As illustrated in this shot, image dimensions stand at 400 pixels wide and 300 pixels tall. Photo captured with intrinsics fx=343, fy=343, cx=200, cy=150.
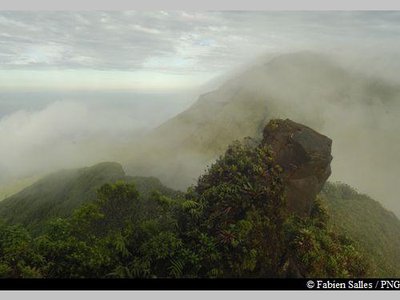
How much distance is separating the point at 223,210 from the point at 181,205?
1.43m

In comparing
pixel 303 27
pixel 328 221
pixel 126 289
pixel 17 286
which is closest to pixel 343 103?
pixel 303 27

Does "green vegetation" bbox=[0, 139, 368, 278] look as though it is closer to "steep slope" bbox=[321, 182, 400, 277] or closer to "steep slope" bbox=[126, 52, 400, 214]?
"steep slope" bbox=[321, 182, 400, 277]

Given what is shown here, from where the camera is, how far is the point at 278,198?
11742 mm

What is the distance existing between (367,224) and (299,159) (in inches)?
356

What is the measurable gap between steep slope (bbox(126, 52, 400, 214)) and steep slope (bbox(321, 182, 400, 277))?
9.46 feet

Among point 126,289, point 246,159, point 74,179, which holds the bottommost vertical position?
point 74,179

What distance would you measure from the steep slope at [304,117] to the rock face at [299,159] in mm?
6906

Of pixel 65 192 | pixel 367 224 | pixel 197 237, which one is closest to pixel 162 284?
pixel 197 237

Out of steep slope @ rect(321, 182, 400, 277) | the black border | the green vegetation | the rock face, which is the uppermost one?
the rock face

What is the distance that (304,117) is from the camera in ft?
74.8

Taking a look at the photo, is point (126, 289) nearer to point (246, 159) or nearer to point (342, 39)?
point (246, 159)

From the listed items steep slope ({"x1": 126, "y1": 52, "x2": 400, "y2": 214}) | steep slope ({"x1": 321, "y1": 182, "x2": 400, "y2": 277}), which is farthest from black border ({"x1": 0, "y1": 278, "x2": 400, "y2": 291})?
steep slope ({"x1": 126, "y1": 52, "x2": 400, "y2": 214})

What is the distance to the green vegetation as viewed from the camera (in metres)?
9.85

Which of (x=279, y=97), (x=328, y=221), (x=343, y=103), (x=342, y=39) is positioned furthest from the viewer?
(x=343, y=103)
